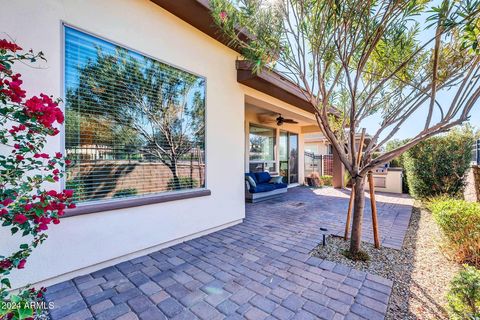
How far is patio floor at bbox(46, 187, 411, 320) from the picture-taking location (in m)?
2.10

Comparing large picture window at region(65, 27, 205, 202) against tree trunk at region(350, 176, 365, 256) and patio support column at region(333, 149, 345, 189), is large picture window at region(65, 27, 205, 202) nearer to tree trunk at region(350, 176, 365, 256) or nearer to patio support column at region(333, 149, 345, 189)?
tree trunk at region(350, 176, 365, 256)

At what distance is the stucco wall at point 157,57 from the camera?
2361mm

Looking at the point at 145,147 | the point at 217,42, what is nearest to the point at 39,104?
the point at 145,147

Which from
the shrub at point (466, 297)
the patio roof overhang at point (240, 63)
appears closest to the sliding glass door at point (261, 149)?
the patio roof overhang at point (240, 63)

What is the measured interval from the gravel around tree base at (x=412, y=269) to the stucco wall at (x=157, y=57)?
218cm

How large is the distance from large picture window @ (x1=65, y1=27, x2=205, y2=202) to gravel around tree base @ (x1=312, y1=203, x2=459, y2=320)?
277 cm

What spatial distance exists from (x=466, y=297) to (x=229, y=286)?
6.93 feet

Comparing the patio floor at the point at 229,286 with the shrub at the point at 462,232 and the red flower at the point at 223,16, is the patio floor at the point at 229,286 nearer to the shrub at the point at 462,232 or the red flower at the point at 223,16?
the shrub at the point at 462,232

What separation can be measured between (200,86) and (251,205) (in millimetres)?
3998

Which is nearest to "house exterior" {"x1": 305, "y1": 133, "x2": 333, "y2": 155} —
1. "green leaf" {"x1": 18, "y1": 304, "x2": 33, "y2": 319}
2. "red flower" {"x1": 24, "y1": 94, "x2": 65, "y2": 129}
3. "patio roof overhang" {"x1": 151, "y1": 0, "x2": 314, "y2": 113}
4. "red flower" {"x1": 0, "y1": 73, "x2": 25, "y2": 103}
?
"patio roof overhang" {"x1": 151, "y1": 0, "x2": 314, "y2": 113}

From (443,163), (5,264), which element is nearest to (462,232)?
(443,163)

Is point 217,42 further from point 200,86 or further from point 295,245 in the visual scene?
point 295,245

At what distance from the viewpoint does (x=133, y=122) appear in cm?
321

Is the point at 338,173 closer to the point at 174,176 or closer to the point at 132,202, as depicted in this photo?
the point at 174,176
